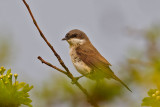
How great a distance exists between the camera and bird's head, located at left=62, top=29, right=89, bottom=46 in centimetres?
648

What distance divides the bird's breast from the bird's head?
1.54 feet

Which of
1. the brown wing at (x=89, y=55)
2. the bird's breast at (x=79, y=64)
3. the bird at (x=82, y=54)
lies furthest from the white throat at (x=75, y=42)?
the bird's breast at (x=79, y=64)

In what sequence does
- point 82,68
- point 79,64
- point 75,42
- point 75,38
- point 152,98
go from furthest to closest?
point 75,38
point 75,42
point 79,64
point 82,68
point 152,98

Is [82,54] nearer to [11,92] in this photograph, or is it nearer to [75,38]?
[75,38]

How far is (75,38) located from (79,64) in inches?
54.4

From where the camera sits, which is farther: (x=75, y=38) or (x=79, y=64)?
(x=75, y=38)

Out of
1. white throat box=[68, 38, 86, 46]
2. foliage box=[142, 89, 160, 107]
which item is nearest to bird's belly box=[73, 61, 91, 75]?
white throat box=[68, 38, 86, 46]

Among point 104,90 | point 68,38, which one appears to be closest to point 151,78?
point 104,90

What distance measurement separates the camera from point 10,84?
1634 millimetres

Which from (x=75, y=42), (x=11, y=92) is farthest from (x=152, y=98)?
(x=75, y=42)

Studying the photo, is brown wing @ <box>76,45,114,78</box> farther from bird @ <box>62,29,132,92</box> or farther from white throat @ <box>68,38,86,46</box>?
white throat @ <box>68,38,86,46</box>

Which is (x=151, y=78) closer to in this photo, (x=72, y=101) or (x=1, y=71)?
(x=72, y=101)

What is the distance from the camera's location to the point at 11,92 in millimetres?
1399

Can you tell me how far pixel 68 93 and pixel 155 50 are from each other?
85 centimetres
